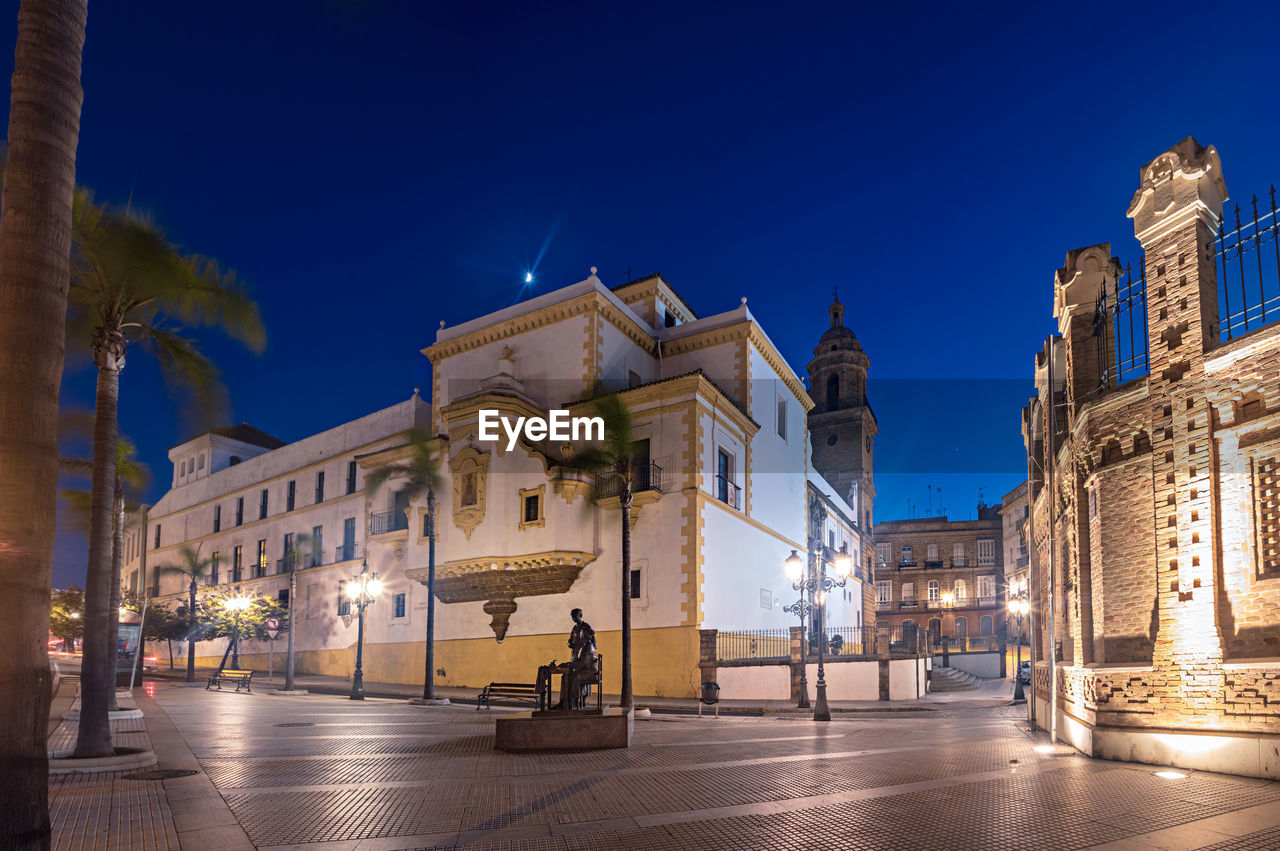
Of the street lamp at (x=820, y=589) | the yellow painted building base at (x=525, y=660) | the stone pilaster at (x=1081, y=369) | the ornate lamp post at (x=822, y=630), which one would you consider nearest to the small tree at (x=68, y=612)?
the yellow painted building base at (x=525, y=660)

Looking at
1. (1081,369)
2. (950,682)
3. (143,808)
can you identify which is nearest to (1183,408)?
(1081,369)

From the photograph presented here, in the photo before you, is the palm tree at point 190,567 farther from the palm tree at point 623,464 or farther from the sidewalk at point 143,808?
the sidewalk at point 143,808

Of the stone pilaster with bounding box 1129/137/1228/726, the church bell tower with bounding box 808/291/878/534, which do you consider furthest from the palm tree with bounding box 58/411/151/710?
the church bell tower with bounding box 808/291/878/534

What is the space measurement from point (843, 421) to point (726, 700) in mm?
35223

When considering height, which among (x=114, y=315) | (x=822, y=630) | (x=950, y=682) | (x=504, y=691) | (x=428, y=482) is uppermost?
(x=114, y=315)

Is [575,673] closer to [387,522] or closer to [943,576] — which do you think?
[387,522]

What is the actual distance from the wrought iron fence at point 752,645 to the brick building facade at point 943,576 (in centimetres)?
3935

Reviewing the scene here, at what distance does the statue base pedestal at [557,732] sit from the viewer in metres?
14.2

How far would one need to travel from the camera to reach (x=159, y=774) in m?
11.2

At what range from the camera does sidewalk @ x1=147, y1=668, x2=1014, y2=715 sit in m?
25.2

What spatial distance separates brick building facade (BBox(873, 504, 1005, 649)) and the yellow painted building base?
4490 centimetres

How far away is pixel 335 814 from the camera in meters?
8.91

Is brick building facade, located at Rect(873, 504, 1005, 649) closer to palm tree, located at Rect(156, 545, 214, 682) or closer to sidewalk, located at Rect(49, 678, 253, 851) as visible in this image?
palm tree, located at Rect(156, 545, 214, 682)

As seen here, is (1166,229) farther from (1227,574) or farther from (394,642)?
(394,642)
